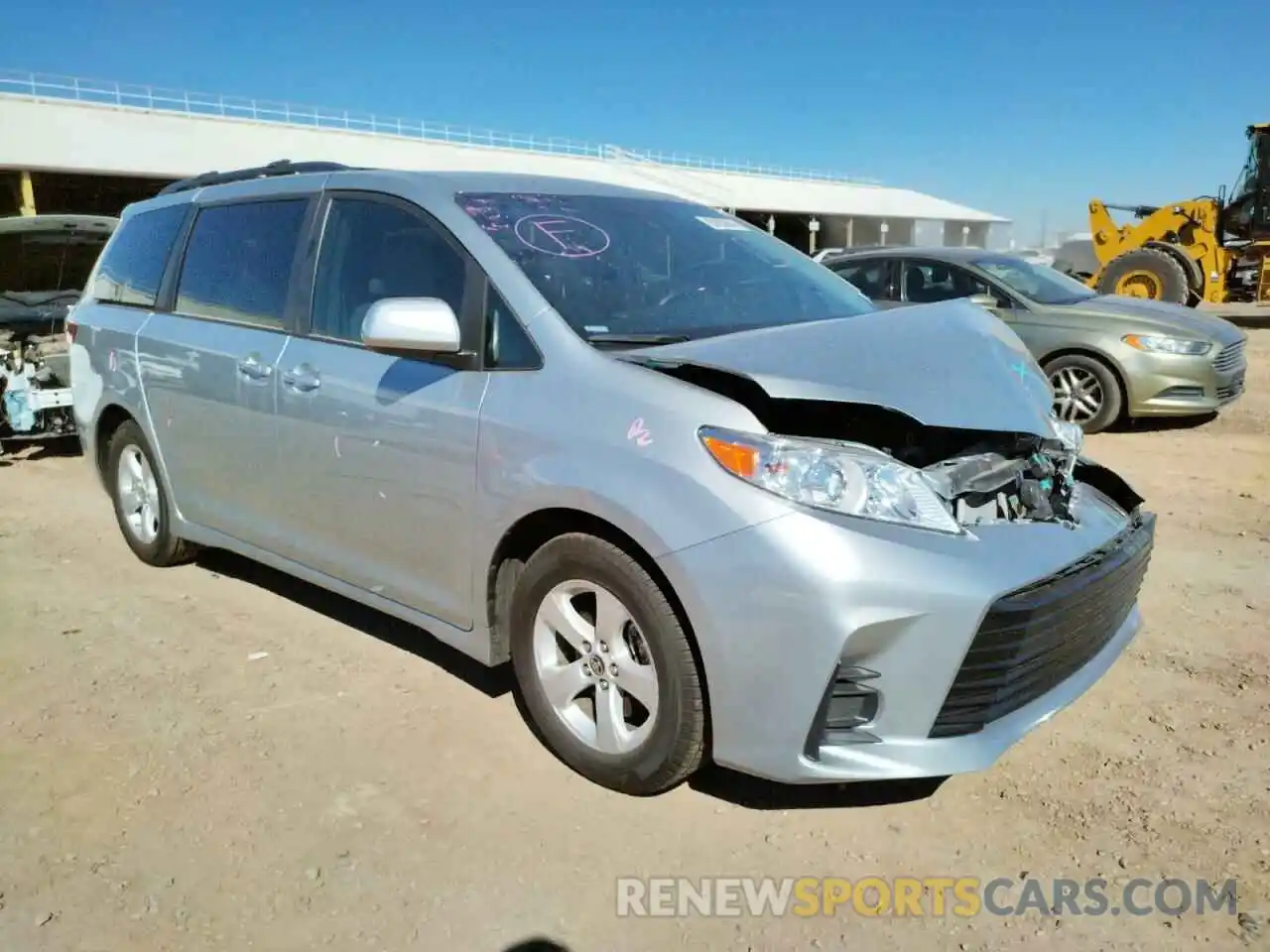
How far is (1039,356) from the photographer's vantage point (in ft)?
26.5

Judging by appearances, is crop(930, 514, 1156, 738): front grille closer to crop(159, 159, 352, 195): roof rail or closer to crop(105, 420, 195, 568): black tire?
crop(159, 159, 352, 195): roof rail

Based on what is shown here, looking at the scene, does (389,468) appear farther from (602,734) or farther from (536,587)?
(602,734)

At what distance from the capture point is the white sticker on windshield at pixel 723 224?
4020 mm

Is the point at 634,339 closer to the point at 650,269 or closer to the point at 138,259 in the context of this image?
the point at 650,269

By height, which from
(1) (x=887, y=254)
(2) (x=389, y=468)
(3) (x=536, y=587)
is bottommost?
(3) (x=536, y=587)

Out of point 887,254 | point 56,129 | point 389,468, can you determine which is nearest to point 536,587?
point 389,468

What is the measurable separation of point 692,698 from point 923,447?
983mm

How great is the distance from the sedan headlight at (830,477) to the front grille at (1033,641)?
0.27 meters

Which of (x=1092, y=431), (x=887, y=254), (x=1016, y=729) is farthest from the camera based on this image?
(x=887, y=254)

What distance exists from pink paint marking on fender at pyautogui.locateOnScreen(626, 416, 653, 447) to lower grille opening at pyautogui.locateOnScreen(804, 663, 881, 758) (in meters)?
0.76

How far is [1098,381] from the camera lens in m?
7.97

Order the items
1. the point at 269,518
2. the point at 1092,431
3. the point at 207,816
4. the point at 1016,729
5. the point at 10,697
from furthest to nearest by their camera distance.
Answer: the point at 1092,431, the point at 269,518, the point at 10,697, the point at 207,816, the point at 1016,729

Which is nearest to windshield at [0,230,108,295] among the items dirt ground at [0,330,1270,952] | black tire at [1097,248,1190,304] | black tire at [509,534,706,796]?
dirt ground at [0,330,1270,952]

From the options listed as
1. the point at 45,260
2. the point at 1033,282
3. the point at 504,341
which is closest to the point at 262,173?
the point at 504,341
